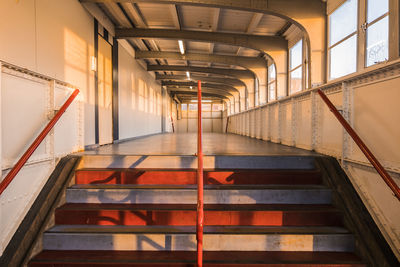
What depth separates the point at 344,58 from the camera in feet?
18.4

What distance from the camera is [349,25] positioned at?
5.35 m

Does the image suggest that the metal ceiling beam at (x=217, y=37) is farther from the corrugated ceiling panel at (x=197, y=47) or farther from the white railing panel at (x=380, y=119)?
the white railing panel at (x=380, y=119)

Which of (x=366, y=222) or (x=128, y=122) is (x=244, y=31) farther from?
(x=366, y=222)

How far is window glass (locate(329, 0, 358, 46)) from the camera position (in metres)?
5.19

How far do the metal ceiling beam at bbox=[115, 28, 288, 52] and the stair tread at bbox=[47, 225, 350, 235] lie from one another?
6.87 meters

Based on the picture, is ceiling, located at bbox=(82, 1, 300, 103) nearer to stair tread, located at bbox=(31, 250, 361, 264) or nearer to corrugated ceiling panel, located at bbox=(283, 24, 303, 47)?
corrugated ceiling panel, located at bbox=(283, 24, 303, 47)

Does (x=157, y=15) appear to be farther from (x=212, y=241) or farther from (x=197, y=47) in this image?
(x=212, y=241)

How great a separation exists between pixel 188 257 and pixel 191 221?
423 mm

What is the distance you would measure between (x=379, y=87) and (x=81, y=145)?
456cm

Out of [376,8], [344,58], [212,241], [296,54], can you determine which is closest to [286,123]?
[344,58]

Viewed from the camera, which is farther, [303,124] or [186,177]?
[303,124]

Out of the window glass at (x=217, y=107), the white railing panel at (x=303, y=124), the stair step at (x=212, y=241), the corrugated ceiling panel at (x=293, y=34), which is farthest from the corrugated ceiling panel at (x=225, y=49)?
the window glass at (x=217, y=107)

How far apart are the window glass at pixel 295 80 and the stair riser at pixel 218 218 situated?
6.55 metres

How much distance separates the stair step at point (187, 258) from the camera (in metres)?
2.30
